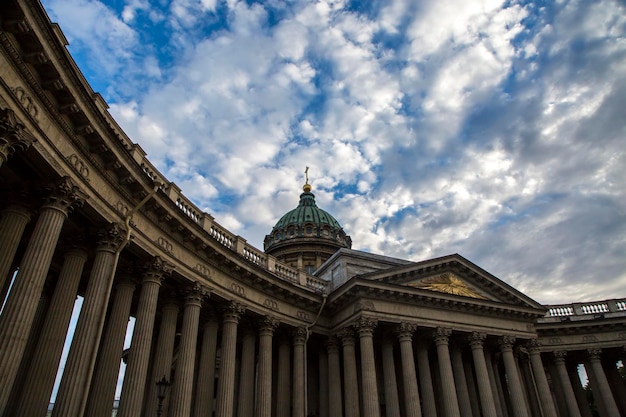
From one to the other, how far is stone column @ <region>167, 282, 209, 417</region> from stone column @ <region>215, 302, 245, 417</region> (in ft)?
6.42

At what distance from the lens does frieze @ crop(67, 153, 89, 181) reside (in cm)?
1627

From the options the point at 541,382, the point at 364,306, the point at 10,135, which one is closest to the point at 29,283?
the point at 10,135

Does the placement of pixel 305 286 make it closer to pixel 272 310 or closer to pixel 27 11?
pixel 272 310

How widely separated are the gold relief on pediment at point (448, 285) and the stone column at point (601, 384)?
1406cm

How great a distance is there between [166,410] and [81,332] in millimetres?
13673

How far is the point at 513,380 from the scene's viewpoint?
108 feet

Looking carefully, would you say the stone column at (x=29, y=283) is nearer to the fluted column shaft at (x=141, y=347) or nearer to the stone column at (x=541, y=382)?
the fluted column shaft at (x=141, y=347)

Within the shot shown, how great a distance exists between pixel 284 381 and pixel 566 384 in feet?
85.2

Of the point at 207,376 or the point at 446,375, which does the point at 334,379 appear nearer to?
the point at 446,375

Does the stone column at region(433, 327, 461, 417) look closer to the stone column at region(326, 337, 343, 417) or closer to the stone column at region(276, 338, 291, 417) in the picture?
the stone column at region(326, 337, 343, 417)

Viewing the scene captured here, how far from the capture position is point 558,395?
40.5 m

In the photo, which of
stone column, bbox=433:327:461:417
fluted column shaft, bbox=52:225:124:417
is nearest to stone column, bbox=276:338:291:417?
stone column, bbox=433:327:461:417

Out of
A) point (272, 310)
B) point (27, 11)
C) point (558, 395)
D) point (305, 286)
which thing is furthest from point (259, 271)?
point (558, 395)

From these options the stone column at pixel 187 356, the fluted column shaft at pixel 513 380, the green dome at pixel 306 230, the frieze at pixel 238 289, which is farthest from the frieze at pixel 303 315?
the green dome at pixel 306 230
